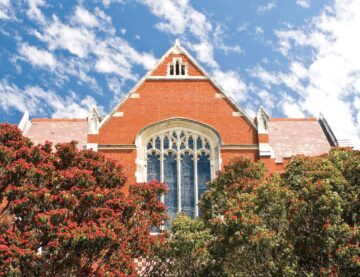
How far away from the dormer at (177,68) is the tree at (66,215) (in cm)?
1231

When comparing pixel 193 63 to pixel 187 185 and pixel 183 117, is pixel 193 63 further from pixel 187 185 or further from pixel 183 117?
pixel 187 185

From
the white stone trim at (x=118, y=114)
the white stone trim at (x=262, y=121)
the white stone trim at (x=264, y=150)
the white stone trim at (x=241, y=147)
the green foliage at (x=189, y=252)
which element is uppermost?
the white stone trim at (x=118, y=114)

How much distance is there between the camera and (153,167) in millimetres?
27484

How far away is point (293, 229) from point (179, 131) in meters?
13.6

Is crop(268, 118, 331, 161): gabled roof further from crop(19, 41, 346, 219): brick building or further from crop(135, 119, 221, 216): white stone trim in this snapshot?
crop(135, 119, 221, 216): white stone trim

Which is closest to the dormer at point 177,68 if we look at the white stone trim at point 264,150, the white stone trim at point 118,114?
the white stone trim at point 118,114

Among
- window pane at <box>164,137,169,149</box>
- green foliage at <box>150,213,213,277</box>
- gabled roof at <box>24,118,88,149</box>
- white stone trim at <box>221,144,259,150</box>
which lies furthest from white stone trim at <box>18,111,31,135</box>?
green foliage at <box>150,213,213,277</box>

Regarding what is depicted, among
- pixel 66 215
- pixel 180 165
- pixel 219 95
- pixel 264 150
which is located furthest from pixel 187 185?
pixel 66 215

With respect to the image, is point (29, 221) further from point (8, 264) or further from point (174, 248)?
point (174, 248)

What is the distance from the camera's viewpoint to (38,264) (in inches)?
579

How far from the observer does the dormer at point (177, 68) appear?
29.7 metres

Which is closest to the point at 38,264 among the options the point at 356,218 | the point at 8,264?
the point at 8,264

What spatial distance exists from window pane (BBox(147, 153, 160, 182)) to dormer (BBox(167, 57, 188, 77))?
198 inches

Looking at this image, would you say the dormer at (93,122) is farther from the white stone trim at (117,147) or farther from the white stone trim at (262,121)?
the white stone trim at (262,121)
